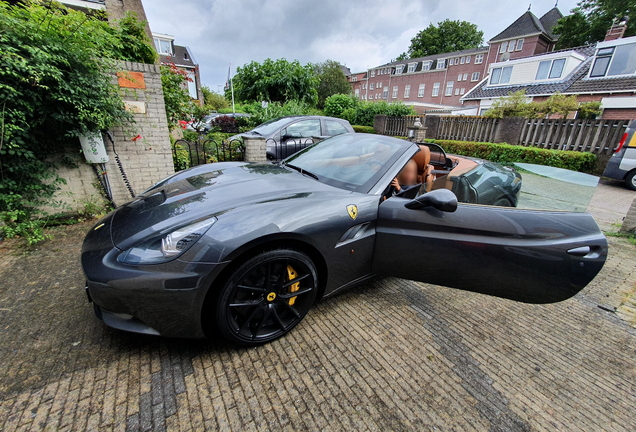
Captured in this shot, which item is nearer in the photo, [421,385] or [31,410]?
[31,410]

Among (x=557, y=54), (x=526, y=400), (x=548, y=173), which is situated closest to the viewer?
(x=526, y=400)

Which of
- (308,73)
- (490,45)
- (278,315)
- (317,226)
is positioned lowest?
(278,315)

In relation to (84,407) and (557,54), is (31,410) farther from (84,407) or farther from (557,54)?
(557,54)

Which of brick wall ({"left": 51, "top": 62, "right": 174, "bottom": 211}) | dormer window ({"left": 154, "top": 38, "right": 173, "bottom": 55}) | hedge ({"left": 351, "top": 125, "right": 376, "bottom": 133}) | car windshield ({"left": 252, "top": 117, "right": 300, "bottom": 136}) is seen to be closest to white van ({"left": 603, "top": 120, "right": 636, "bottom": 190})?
car windshield ({"left": 252, "top": 117, "right": 300, "bottom": 136})

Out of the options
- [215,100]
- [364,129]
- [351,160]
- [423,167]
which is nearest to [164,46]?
[215,100]

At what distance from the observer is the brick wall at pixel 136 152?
3715 mm

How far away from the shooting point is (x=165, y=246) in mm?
1494

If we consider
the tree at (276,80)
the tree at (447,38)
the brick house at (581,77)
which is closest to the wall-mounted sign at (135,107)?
the tree at (276,80)

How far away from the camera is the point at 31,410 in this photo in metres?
1.33

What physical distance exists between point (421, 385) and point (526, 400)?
0.59 metres

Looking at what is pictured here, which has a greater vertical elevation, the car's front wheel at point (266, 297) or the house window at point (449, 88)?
the house window at point (449, 88)

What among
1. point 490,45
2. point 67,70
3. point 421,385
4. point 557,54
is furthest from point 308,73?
point 490,45

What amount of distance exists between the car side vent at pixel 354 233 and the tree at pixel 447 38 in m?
60.4

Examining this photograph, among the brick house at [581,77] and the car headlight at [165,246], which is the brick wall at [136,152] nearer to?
the car headlight at [165,246]
